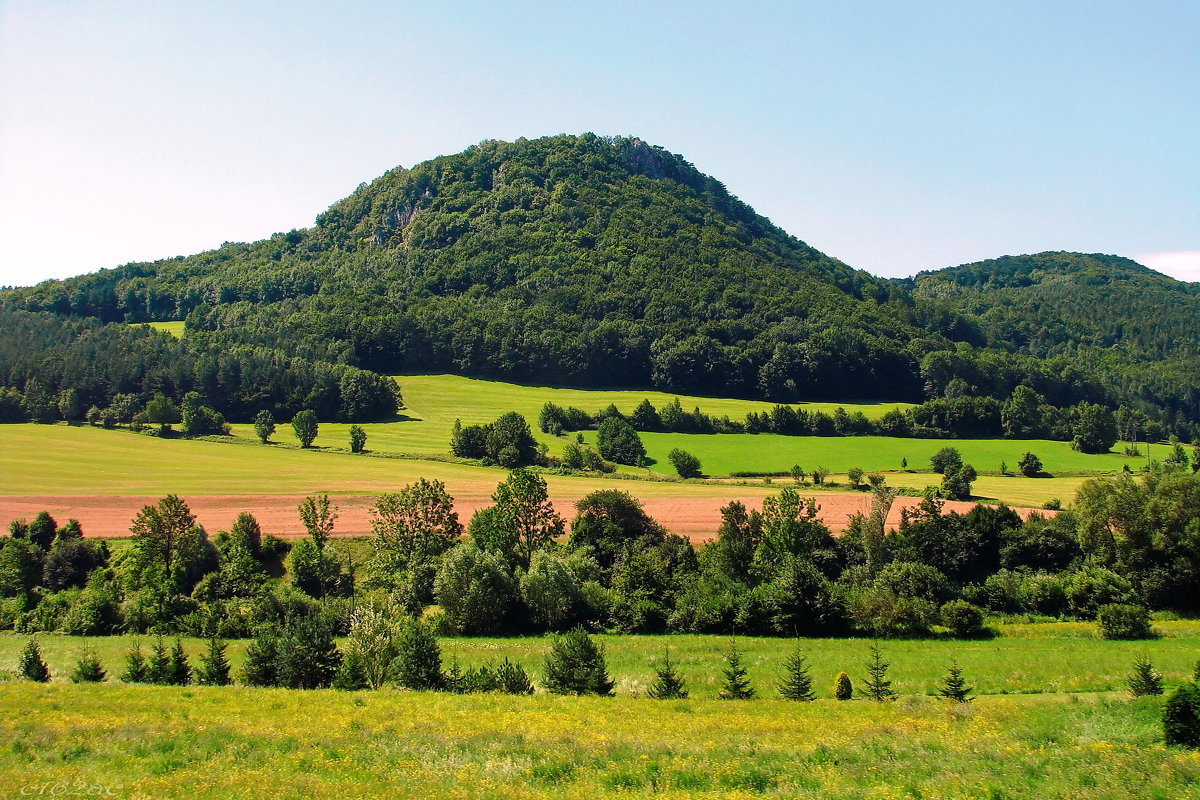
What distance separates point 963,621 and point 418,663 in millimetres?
29851

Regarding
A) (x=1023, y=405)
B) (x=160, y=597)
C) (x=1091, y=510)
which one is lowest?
(x=160, y=597)

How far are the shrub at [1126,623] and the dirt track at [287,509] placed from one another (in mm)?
19909

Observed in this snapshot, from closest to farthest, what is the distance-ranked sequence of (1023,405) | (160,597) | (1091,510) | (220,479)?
(160,597)
(1091,510)
(220,479)
(1023,405)

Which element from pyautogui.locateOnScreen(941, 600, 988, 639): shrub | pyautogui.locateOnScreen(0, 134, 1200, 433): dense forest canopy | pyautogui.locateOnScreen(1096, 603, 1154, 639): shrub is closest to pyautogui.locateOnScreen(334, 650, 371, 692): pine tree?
pyautogui.locateOnScreen(941, 600, 988, 639): shrub

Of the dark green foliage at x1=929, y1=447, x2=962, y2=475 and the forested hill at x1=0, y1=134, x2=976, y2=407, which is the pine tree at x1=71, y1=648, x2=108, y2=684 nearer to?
the dark green foliage at x1=929, y1=447, x2=962, y2=475

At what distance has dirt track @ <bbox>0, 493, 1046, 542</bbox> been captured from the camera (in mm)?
60656

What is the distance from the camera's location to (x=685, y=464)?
87.6m

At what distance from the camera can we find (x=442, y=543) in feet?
185

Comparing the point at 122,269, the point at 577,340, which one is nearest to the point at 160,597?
the point at 577,340

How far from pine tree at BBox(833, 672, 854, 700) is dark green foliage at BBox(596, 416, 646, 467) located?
60440 millimetres

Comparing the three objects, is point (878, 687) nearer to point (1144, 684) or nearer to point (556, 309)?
point (1144, 684)

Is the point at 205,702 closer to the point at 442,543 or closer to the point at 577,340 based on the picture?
the point at 442,543

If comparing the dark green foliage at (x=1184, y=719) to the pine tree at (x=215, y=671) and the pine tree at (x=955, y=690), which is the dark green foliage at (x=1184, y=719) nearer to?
the pine tree at (x=955, y=690)

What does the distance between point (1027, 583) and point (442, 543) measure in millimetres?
40443
